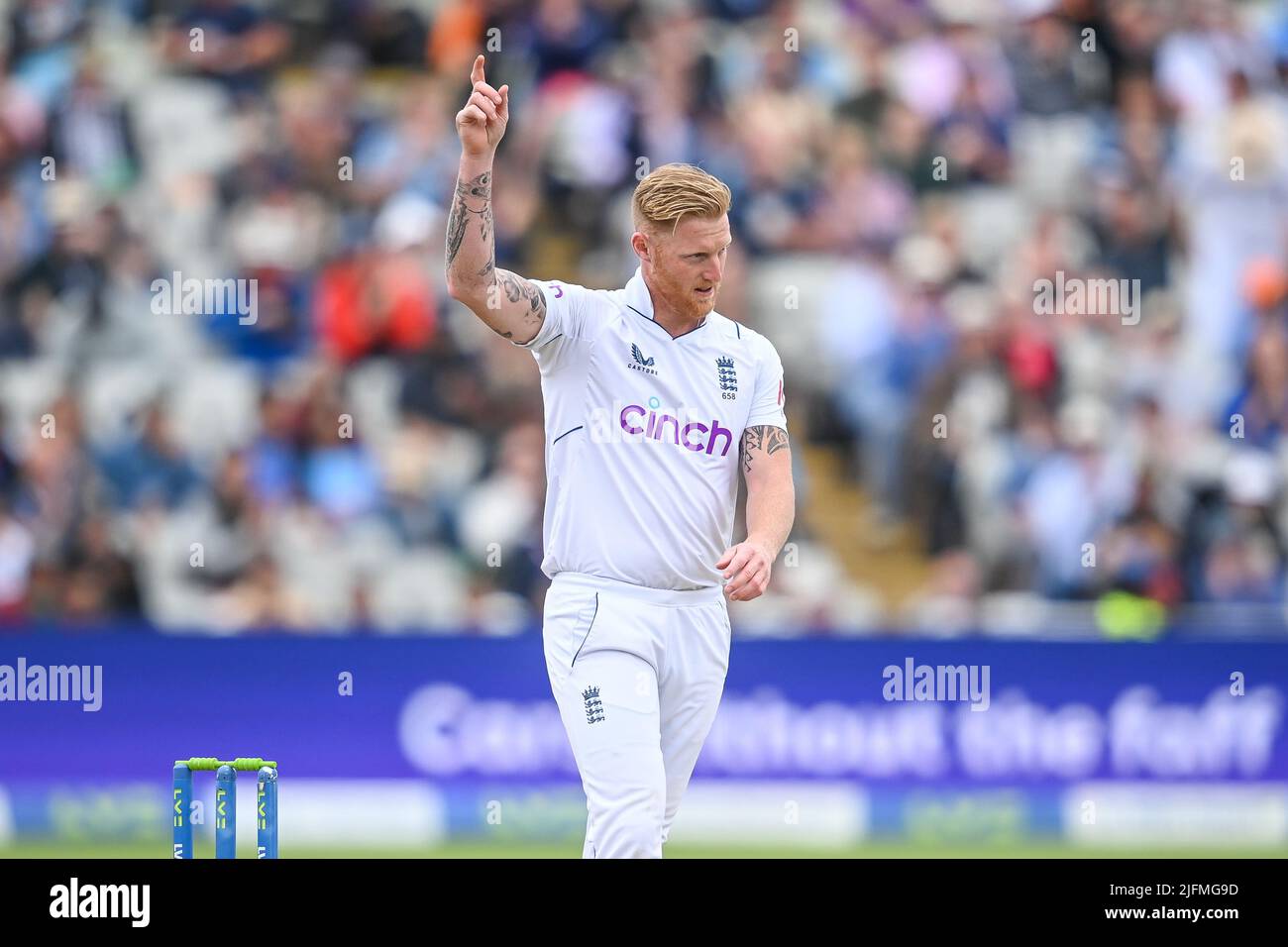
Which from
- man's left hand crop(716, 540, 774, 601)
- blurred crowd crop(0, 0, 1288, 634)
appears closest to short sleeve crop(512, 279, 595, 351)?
man's left hand crop(716, 540, 774, 601)

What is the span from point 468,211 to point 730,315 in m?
6.85

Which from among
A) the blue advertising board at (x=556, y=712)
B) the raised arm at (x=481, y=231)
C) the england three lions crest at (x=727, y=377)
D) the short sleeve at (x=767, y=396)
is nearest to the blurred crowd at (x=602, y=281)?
the blue advertising board at (x=556, y=712)

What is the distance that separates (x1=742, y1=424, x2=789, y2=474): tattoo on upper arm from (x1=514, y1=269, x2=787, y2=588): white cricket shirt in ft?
0.08

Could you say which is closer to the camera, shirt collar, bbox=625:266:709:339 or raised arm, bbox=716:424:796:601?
raised arm, bbox=716:424:796:601

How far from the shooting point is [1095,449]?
45.2 feet

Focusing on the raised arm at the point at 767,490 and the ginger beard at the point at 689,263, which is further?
the ginger beard at the point at 689,263

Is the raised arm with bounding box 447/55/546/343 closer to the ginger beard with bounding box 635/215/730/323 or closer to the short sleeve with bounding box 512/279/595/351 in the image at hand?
Result: the short sleeve with bounding box 512/279/595/351

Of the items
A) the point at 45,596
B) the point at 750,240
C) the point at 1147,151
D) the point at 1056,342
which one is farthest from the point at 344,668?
the point at 1147,151

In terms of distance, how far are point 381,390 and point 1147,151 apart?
5852 millimetres

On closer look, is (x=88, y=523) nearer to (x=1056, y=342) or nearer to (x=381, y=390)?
(x=381, y=390)

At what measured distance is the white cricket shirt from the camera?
23.0 ft

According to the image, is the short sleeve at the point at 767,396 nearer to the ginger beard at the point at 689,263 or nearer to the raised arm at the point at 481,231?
the ginger beard at the point at 689,263

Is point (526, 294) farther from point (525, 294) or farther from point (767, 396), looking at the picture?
point (767, 396)

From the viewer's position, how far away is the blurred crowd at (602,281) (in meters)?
13.2
